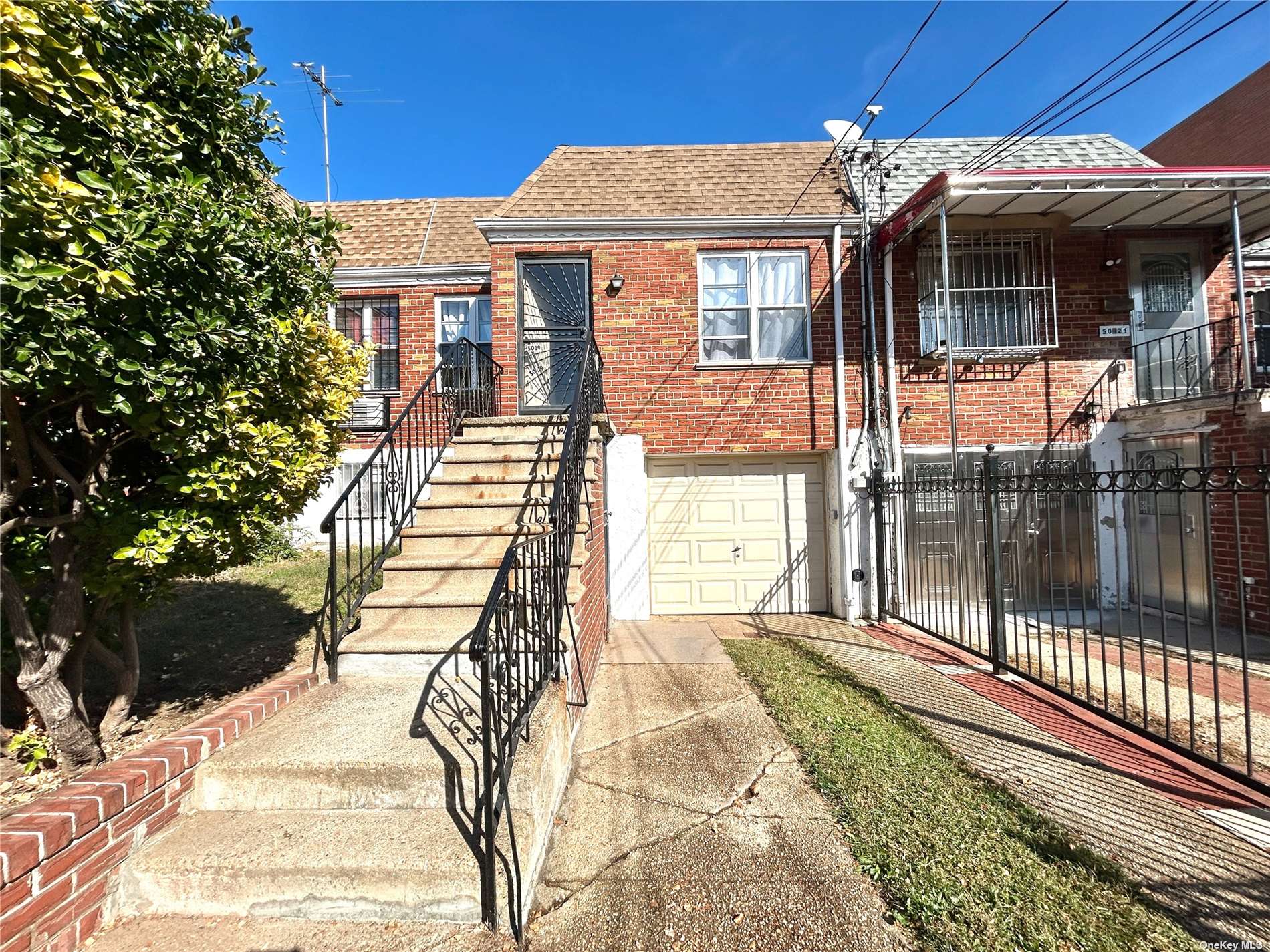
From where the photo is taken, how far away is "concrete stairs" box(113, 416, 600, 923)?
2.20 metres

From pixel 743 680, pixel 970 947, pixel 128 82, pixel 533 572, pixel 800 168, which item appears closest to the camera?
pixel 970 947

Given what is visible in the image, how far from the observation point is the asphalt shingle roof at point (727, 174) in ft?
23.9

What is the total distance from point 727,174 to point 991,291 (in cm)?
395

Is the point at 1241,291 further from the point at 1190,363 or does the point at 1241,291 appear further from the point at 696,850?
the point at 696,850

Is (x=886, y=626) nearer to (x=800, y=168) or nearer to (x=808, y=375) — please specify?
(x=808, y=375)

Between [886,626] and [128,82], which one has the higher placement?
[128,82]

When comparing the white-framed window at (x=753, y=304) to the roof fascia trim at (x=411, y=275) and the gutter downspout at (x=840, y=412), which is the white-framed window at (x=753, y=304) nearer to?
the gutter downspout at (x=840, y=412)

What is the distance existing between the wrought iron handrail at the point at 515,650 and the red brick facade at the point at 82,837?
1.37m

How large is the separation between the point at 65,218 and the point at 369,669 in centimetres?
276

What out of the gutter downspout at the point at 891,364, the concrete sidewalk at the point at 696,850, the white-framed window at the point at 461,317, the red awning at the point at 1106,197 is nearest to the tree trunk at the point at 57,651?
the concrete sidewalk at the point at 696,850

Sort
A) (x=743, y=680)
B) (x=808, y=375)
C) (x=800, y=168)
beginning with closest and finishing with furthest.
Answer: (x=743, y=680), (x=808, y=375), (x=800, y=168)

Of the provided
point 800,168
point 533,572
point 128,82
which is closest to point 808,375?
point 800,168

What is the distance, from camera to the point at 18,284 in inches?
74.7

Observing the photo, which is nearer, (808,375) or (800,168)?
(808,375)
